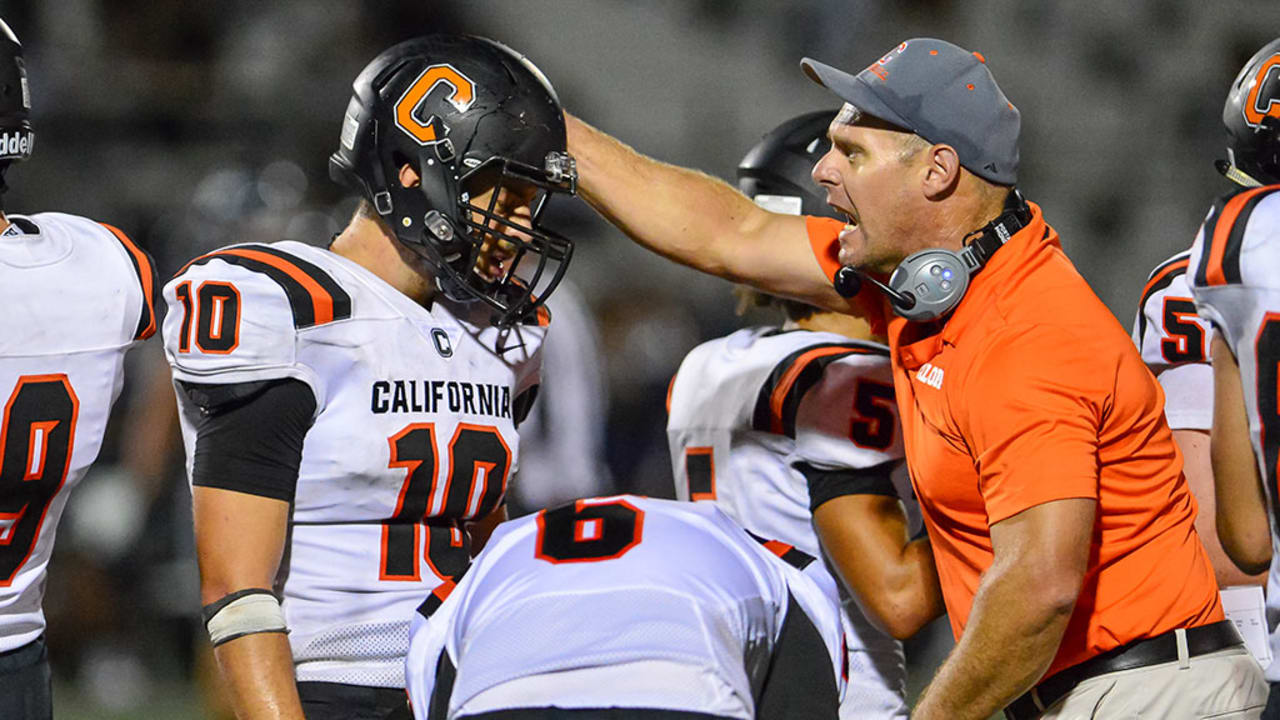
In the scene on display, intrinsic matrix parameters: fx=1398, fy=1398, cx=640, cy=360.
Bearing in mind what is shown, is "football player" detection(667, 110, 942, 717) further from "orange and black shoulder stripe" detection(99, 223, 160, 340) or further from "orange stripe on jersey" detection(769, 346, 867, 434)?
"orange and black shoulder stripe" detection(99, 223, 160, 340)

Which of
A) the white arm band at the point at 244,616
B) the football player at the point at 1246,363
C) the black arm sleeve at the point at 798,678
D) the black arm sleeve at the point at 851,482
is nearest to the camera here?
the black arm sleeve at the point at 798,678

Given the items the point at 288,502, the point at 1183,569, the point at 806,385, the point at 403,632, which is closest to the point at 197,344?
the point at 288,502

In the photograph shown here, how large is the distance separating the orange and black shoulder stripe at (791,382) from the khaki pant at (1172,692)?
84 centimetres

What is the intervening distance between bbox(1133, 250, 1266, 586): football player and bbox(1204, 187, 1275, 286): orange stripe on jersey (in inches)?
37.4

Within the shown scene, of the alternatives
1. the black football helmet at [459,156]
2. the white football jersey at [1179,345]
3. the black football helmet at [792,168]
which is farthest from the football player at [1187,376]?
the black football helmet at [459,156]

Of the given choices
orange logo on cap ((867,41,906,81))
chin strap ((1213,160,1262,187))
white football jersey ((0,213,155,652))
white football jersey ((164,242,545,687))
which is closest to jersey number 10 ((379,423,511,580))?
white football jersey ((164,242,545,687))

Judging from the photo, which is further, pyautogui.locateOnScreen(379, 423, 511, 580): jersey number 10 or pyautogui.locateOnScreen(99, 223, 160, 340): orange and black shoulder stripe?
pyautogui.locateOnScreen(99, 223, 160, 340): orange and black shoulder stripe

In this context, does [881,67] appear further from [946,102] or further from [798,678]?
[798,678]

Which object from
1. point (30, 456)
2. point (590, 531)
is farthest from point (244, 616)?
point (590, 531)

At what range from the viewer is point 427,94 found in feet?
8.86

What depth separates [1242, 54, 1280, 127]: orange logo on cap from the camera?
2.79 metres

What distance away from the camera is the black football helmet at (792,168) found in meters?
3.45

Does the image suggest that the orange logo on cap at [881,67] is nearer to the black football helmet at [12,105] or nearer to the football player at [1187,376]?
the football player at [1187,376]

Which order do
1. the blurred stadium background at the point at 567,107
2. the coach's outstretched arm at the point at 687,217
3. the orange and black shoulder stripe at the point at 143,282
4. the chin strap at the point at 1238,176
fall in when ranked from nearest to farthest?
the orange and black shoulder stripe at the point at 143,282 < the chin strap at the point at 1238,176 < the coach's outstretched arm at the point at 687,217 < the blurred stadium background at the point at 567,107
